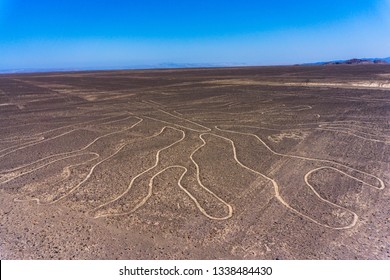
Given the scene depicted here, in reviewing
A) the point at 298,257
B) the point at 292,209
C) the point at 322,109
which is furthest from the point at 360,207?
the point at 322,109

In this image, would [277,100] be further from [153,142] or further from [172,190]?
[172,190]

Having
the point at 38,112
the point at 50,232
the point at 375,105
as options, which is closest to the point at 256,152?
the point at 50,232

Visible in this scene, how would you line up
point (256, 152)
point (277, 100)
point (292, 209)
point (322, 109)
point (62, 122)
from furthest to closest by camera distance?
point (277, 100)
point (322, 109)
point (62, 122)
point (256, 152)
point (292, 209)

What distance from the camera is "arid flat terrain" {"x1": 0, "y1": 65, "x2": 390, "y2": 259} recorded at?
553 cm

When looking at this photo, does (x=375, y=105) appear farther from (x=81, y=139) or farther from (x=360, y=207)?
(x=81, y=139)

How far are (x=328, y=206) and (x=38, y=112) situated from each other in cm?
1807

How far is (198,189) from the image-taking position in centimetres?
771

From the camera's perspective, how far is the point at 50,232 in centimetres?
600

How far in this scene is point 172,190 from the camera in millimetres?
7672

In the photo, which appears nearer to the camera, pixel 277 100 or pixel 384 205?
pixel 384 205

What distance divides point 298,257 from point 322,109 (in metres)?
14.1

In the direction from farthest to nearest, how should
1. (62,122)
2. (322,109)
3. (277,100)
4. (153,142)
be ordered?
(277,100) → (322,109) → (62,122) → (153,142)

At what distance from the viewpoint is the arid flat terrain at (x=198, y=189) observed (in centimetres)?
553

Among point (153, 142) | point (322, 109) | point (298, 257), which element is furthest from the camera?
point (322, 109)
